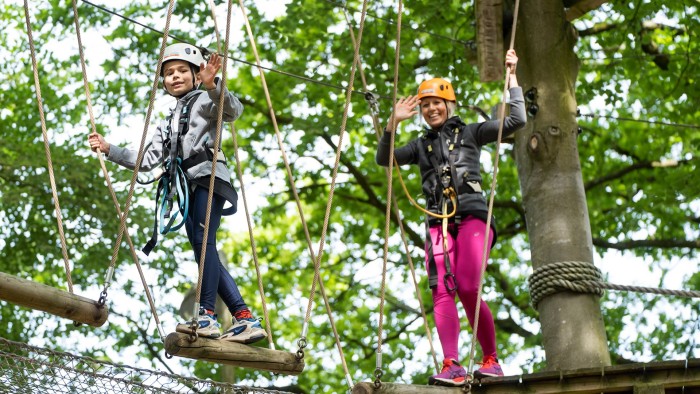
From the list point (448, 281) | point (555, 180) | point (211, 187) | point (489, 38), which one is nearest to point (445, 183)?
point (448, 281)

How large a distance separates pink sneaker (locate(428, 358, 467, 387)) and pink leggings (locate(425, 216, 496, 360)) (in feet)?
0.47

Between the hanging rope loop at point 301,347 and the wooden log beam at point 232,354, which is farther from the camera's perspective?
the hanging rope loop at point 301,347

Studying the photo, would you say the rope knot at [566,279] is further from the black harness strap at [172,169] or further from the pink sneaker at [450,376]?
the black harness strap at [172,169]

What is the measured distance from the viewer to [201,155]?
4.77m

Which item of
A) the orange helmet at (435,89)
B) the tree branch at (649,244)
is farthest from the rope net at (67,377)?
the tree branch at (649,244)

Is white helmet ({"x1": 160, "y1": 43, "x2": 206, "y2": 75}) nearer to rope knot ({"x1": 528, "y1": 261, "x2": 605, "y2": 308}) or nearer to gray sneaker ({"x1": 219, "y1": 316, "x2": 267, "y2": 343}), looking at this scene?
gray sneaker ({"x1": 219, "y1": 316, "x2": 267, "y2": 343})

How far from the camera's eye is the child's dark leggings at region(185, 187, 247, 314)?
15.1 feet

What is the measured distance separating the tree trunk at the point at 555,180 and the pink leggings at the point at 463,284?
70 cm

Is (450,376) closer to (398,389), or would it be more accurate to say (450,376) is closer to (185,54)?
(398,389)

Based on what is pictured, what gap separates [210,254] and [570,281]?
2003mm

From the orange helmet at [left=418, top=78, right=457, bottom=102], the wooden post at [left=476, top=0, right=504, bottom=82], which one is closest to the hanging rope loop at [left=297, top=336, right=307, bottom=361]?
the orange helmet at [left=418, top=78, right=457, bottom=102]

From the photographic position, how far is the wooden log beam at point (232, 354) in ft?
13.9

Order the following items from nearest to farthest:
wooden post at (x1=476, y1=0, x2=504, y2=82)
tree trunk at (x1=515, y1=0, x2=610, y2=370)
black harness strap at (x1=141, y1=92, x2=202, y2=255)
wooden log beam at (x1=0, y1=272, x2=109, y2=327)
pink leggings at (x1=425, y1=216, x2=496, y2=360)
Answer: wooden log beam at (x1=0, y1=272, x2=109, y2=327), black harness strap at (x1=141, y1=92, x2=202, y2=255), pink leggings at (x1=425, y1=216, x2=496, y2=360), tree trunk at (x1=515, y1=0, x2=610, y2=370), wooden post at (x1=476, y1=0, x2=504, y2=82)

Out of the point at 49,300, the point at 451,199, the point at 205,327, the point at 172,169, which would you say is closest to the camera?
the point at 49,300
